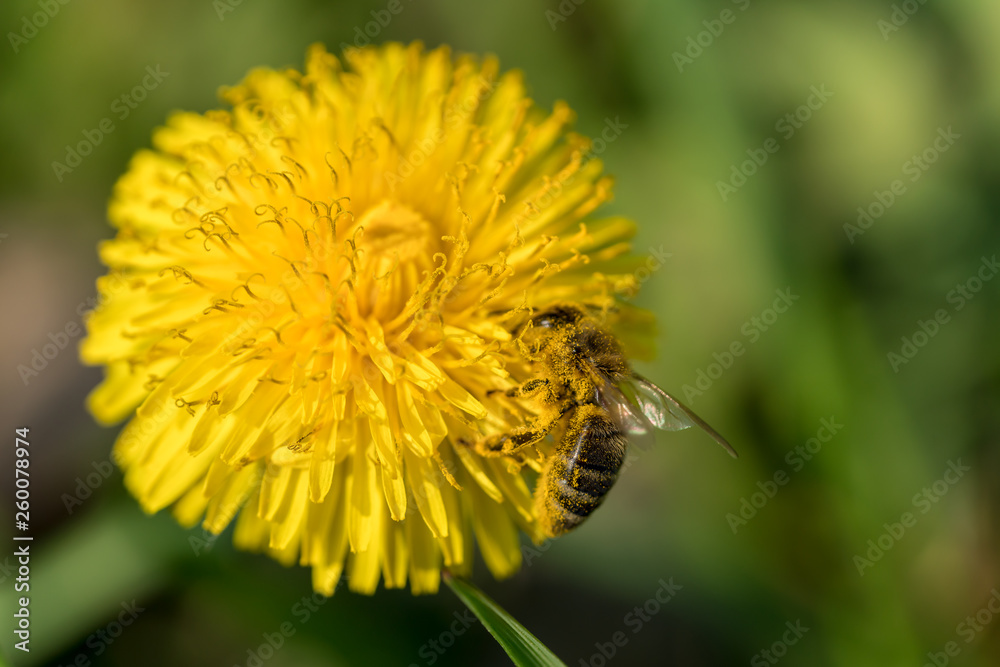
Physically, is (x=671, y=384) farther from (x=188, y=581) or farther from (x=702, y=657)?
(x=188, y=581)

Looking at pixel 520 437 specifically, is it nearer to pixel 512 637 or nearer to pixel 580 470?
pixel 580 470

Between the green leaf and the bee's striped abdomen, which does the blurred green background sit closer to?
the bee's striped abdomen

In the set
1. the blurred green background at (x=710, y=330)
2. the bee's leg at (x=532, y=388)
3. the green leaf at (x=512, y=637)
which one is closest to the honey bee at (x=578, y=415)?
the bee's leg at (x=532, y=388)

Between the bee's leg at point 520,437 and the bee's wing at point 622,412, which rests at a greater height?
the bee's wing at point 622,412

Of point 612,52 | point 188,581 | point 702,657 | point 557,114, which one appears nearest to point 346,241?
point 557,114

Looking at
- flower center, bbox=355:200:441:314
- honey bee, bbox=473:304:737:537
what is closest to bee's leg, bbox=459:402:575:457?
honey bee, bbox=473:304:737:537

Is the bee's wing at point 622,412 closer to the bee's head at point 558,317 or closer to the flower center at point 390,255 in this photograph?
the bee's head at point 558,317
